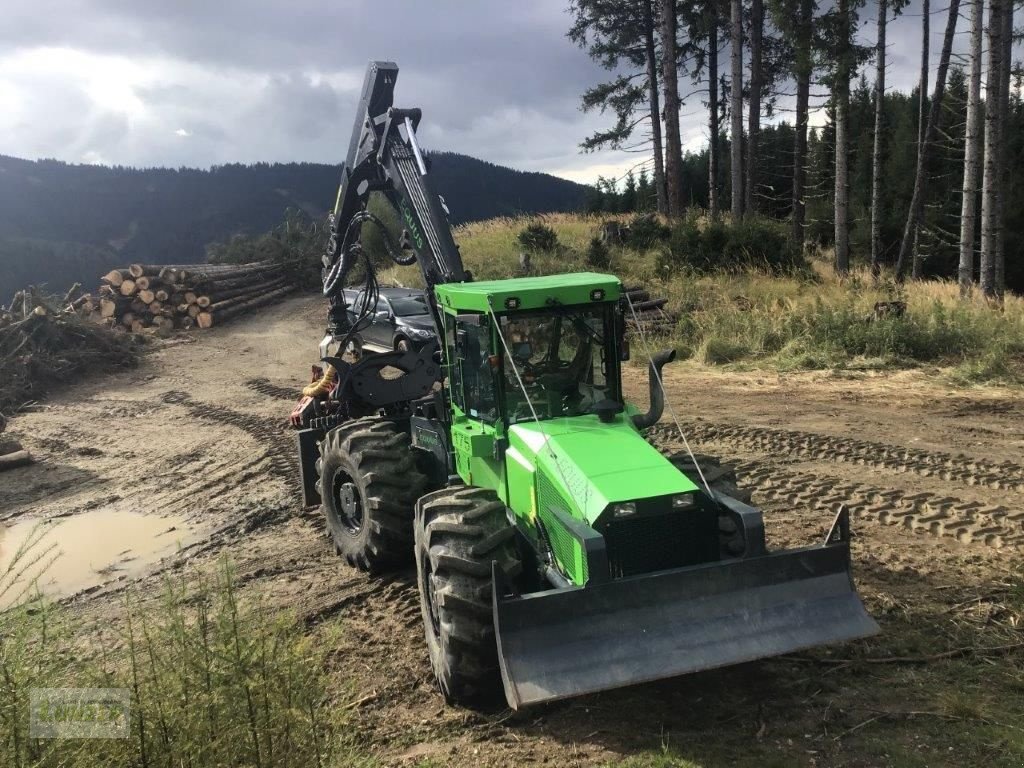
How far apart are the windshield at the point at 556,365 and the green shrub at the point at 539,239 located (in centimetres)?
1715

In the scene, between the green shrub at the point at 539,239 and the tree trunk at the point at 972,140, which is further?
the green shrub at the point at 539,239

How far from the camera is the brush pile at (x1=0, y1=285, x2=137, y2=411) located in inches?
591

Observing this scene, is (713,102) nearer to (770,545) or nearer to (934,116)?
(934,116)

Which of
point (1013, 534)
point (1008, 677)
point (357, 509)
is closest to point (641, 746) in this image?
point (1008, 677)

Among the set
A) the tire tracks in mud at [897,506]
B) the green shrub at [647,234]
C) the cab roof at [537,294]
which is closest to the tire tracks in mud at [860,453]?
the tire tracks in mud at [897,506]

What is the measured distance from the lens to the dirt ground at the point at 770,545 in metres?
4.14

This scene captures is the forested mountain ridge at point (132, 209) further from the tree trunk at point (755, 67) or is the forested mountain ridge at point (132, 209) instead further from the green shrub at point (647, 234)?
the green shrub at point (647, 234)

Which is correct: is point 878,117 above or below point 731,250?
above

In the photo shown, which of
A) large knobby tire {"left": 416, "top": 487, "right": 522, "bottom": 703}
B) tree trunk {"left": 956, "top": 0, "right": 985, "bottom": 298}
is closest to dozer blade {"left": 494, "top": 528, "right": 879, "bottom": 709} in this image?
large knobby tire {"left": 416, "top": 487, "right": 522, "bottom": 703}

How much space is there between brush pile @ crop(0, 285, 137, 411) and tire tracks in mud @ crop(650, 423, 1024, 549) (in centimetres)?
1210

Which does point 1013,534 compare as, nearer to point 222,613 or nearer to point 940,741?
point 940,741

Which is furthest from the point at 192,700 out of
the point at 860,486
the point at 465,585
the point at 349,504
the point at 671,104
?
the point at 671,104

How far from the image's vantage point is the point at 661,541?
437 centimetres
